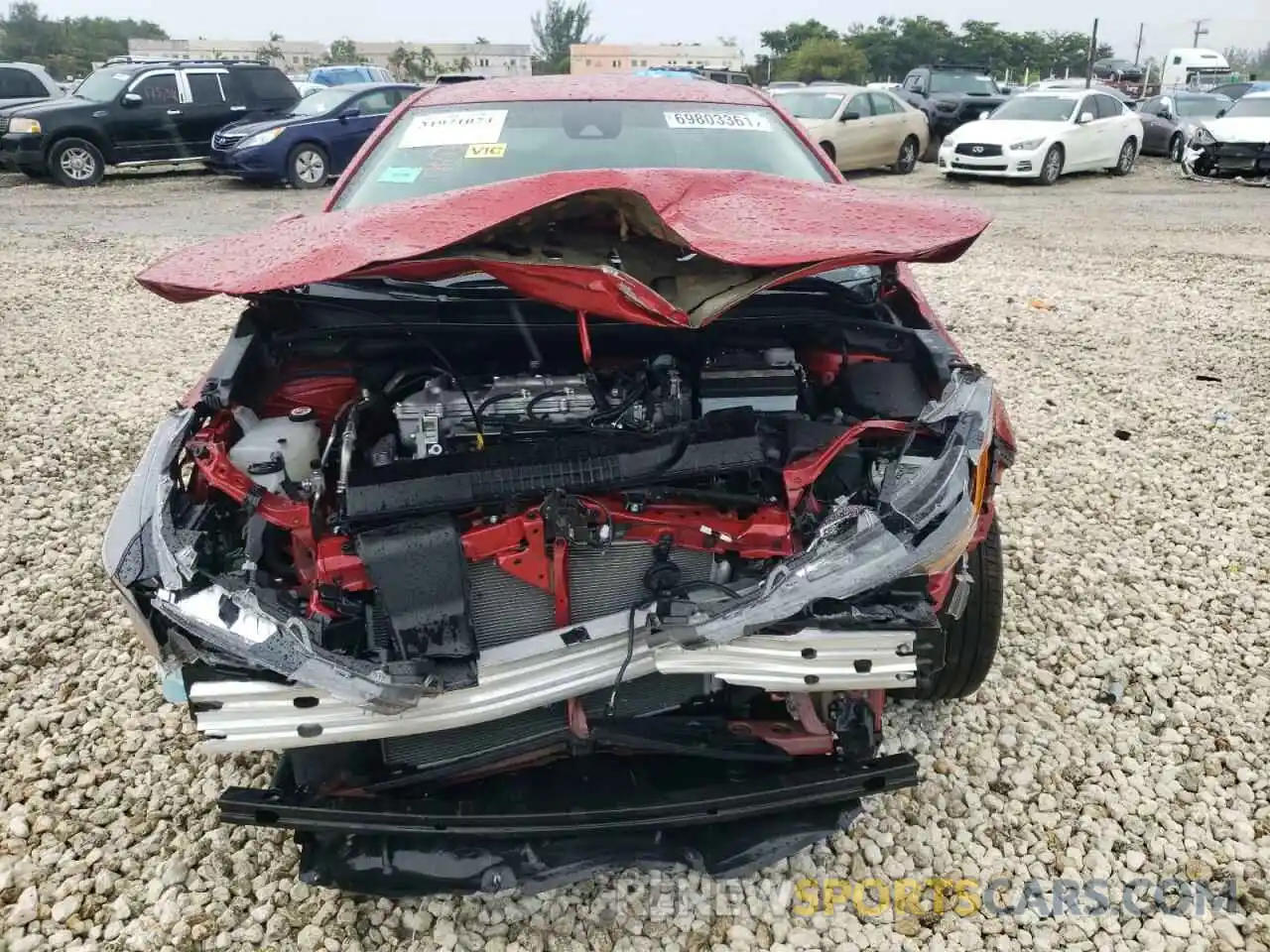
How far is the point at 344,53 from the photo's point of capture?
63.5 meters

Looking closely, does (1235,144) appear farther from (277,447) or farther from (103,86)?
(103,86)

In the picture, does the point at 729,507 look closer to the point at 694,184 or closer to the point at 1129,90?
the point at 694,184

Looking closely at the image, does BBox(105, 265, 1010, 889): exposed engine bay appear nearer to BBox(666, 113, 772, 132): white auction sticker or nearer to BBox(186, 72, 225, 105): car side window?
BBox(666, 113, 772, 132): white auction sticker

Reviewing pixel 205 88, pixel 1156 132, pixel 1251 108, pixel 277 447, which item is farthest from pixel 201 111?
pixel 1156 132

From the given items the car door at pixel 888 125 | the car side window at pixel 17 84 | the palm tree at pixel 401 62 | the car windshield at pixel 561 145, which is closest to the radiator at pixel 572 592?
the car windshield at pixel 561 145

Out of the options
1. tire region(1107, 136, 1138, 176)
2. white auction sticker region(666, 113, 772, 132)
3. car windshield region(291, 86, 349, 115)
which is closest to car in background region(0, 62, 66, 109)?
car windshield region(291, 86, 349, 115)

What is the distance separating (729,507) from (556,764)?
27.6 inches

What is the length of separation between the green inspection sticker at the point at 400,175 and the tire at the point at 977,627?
2.14 metres

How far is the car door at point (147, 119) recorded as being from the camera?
11930mm

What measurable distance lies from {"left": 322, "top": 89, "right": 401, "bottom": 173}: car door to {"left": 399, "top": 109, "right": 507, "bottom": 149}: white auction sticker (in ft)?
30.5

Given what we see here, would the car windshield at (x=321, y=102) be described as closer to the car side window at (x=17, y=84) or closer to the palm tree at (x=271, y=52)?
the car side window at (x=17, y=84)

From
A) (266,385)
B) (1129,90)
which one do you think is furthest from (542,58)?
(266,385)

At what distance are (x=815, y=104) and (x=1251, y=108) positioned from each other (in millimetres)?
6111

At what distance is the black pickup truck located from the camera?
16297 millimetres
